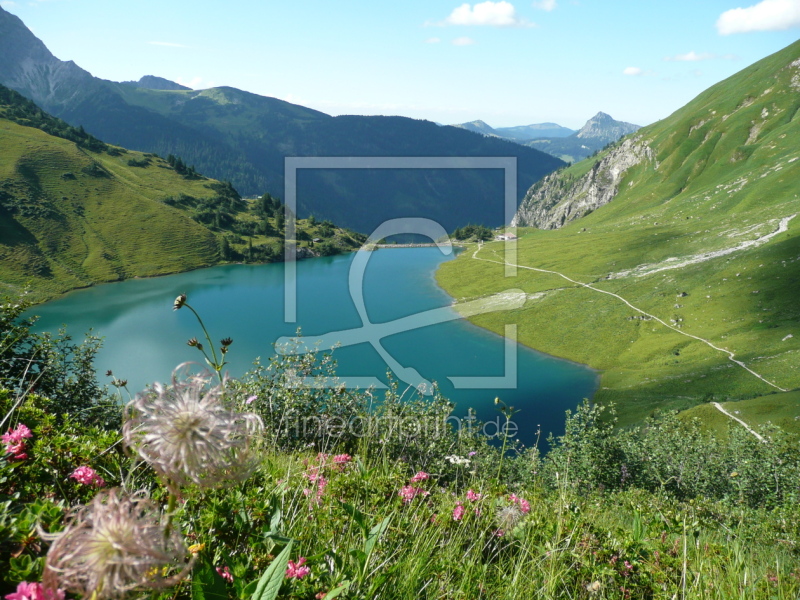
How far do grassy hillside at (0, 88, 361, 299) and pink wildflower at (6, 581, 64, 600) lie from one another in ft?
379

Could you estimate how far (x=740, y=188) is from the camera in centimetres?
12812

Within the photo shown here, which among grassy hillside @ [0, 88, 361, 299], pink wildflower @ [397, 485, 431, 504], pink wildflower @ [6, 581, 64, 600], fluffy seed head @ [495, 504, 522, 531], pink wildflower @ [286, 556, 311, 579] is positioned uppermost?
grassy hillside @ [0, 88, 361, 299]

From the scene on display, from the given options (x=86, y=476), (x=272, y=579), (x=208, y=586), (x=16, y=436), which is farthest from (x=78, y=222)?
(x=272, y=579)

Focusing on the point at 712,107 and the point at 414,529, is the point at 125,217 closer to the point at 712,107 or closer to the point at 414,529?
the point at 414,529

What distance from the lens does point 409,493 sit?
4.43 m

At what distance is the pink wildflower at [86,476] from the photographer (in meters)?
2.82

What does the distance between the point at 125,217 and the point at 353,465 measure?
158 meters

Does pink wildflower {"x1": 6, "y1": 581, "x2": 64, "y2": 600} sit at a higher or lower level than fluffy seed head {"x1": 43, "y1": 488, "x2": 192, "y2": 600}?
lower

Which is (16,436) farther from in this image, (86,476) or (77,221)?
(77,221)

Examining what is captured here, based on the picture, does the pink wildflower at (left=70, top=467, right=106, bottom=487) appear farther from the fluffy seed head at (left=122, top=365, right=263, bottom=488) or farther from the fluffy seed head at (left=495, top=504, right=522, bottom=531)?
the fluffy seed head at (left=495, top=504, right=522, bottom=531)

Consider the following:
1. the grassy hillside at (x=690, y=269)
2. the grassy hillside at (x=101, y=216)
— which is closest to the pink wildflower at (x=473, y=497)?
the grassy hillside at (x=690, y=269)

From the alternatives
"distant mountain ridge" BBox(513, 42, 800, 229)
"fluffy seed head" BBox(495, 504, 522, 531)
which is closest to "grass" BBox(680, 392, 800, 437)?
"fluffy seed head" BBox(495, 504, 522, 531)

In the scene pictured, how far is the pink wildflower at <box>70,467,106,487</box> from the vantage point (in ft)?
9.25

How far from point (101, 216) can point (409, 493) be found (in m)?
159
